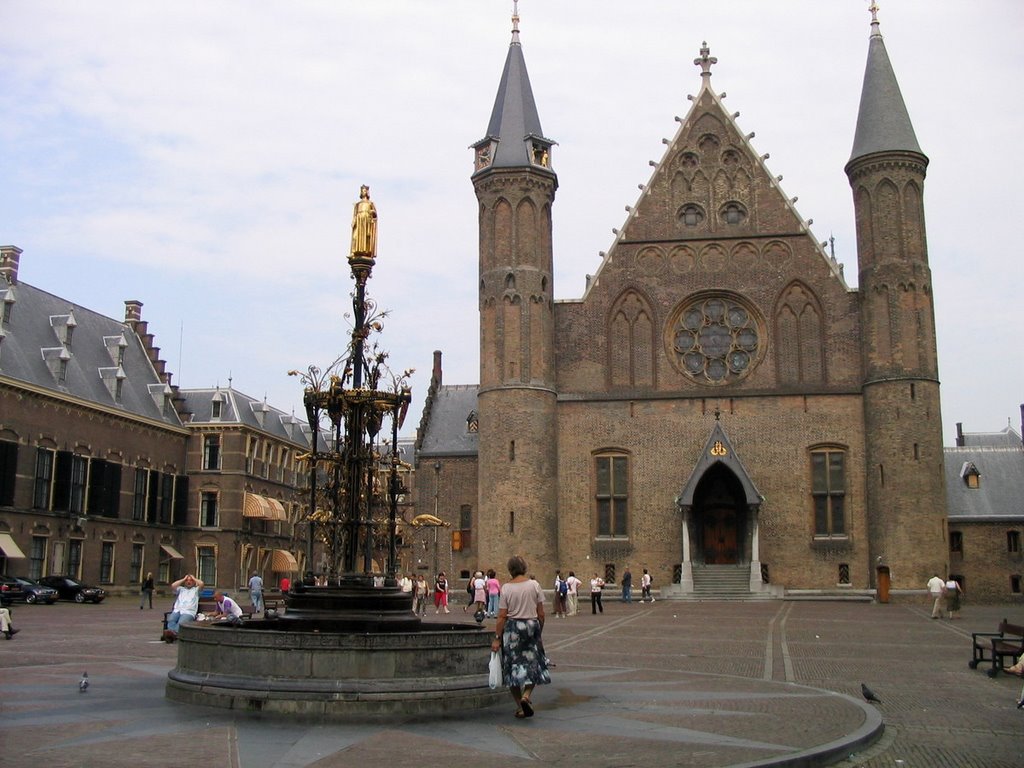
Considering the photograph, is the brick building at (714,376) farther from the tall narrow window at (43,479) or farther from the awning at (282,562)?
the awning at (282,562)

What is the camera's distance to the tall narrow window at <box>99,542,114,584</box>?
1932 inches

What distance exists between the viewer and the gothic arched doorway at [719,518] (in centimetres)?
4397

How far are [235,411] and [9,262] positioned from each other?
14.6 metres

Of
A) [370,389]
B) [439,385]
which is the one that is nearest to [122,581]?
[439,385]

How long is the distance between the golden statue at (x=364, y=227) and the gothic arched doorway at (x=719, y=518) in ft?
101

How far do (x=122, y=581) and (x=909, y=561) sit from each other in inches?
1388

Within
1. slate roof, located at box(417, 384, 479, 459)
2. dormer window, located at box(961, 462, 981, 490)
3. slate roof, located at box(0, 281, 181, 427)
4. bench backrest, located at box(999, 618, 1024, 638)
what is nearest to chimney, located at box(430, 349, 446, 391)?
slate roof, located at box(417, 384, 479, 459)

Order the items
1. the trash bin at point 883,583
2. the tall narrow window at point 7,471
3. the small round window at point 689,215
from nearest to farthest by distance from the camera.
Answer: the trash bin at point 883,583 < the tall narrow window at point 7,471 < the small round window at point 689,215

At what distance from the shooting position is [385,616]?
42.9 feet

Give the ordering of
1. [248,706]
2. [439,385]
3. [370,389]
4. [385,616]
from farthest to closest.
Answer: [439,385], [370,389], [385,616], [248,706]

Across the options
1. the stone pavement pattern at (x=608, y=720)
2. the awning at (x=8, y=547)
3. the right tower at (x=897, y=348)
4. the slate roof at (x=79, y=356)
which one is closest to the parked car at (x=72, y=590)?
the awning at (x=8, y=547)

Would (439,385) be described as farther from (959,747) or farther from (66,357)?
(959,747)

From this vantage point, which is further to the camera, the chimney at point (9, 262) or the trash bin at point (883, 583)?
the chimney at point (9, 262)

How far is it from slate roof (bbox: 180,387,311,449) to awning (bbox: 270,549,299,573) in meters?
6.96
